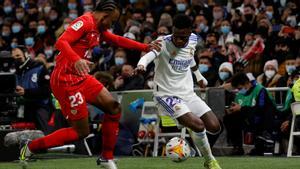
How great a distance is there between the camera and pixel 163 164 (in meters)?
14.4

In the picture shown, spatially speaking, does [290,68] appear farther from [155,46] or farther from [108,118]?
[108,118]

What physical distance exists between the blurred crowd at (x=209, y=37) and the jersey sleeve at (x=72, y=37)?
584 centimetres

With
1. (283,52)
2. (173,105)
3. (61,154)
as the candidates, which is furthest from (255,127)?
(173,105)

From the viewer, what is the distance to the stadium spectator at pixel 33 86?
1717 cm

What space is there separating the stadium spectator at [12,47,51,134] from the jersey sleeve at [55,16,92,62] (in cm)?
552

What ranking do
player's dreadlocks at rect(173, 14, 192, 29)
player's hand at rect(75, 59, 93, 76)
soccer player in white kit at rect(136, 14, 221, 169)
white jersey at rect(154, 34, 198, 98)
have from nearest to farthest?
player's hand at rect(75, 59, 93, 76) → soccer player in white kit at rect(136, 14, 221, 169) → player's dreadlocks at rect(173, 14, 192, 29) → white jersey at rect(154, 34, 198, 98)

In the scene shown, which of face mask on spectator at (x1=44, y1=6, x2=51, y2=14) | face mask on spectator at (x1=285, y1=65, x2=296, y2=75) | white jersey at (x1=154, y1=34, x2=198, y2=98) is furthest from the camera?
face mask on spectator at (x1=44, y1=6, x2=51, y2=14)

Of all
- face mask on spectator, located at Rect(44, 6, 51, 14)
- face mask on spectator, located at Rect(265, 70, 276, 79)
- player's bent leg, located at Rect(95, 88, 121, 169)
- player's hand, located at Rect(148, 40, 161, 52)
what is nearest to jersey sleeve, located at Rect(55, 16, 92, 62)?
player's bent leg, located at Rect(95, 88, 121, 169)

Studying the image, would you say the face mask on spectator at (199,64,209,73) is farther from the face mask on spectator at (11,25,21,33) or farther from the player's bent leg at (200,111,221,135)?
the face mask on spectator at (11,25,21,33)

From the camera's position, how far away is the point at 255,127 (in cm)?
1764

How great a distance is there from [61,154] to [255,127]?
3974 millimetres

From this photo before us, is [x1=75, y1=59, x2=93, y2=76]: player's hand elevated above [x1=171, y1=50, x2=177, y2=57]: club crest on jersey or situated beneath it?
elevated above

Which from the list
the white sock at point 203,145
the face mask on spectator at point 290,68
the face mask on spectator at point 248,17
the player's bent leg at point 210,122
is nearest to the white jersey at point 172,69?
the player's bent leg at point 210,122

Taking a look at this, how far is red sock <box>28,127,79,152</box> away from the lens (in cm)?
1165
